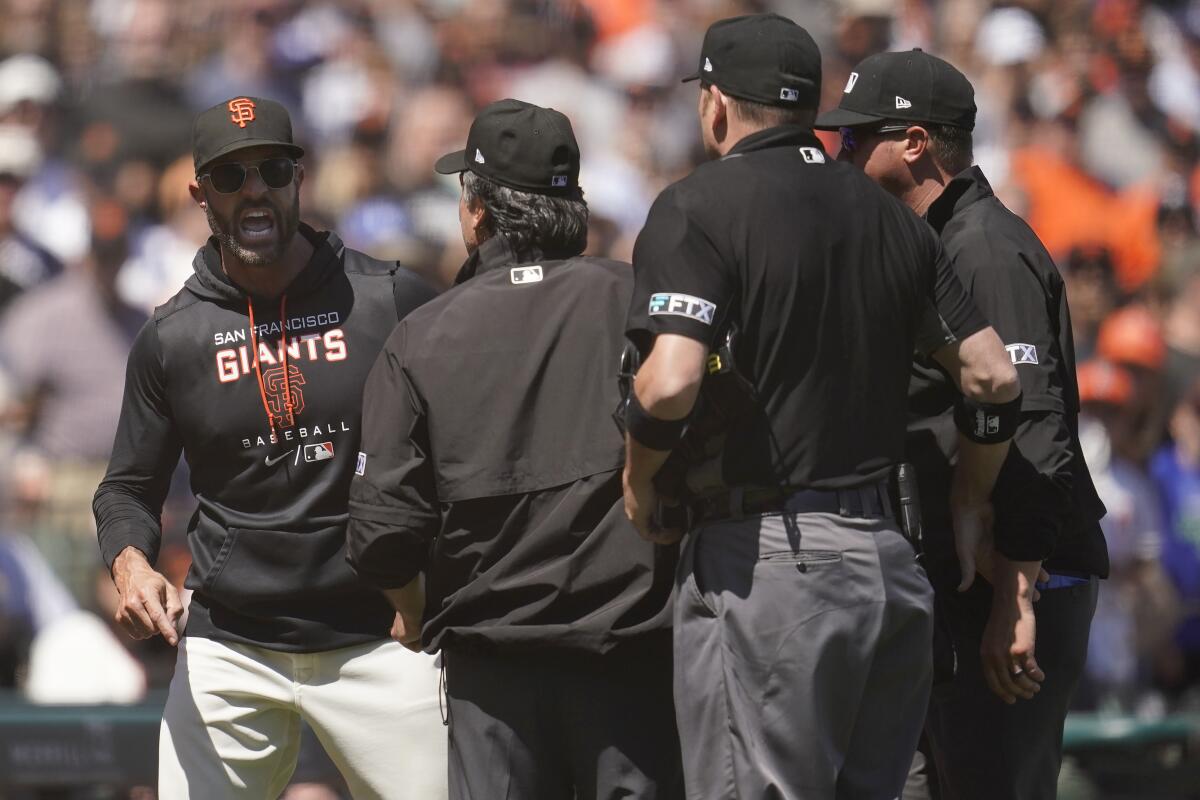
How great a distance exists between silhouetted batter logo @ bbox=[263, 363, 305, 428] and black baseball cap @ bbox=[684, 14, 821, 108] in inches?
54.4

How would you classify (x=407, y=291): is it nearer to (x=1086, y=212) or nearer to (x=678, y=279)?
(x=678, y=279)

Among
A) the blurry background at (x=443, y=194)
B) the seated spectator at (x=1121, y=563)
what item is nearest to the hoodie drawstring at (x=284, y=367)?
the blurry background at (x=443, y=194)

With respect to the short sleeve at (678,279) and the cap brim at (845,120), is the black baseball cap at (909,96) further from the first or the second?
the short sleeve at (678,279)

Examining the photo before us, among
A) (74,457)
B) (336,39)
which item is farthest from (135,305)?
(336,39)

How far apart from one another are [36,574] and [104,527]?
3346 mm

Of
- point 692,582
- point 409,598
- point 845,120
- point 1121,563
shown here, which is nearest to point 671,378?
point 692,582

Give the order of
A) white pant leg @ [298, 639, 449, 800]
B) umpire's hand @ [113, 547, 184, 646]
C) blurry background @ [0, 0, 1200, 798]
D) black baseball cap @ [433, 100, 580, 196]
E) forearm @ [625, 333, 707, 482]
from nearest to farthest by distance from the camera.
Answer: forearm @ [625, 333, 707, 482] → black baseball cap @ [433, 100, 580, 196] → umpire's hand @ [113, 547, 184, 646] → white pant leg @ [298, 639, 449, 800] → blurry background @ [0, 0, 1200, 798]

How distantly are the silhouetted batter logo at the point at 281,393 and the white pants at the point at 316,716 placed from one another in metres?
0.58

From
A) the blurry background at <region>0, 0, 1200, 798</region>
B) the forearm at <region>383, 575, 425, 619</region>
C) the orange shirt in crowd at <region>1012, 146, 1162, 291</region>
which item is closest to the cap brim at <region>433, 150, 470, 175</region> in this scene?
the forearm at <region>383, 575, 425, 619</region>

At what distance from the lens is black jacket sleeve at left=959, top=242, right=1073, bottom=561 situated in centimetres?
416

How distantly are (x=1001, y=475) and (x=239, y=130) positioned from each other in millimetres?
2029

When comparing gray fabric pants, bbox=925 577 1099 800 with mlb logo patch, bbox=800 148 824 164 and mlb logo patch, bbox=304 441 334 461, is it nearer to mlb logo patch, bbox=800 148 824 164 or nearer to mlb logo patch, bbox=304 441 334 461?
mlb logo patch, bbox=800 148 824 164

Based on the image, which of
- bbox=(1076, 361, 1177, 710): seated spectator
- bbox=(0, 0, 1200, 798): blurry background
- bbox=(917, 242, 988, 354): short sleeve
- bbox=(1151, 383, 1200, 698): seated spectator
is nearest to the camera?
bbox=(917, 242, 988, 354): short sleeve

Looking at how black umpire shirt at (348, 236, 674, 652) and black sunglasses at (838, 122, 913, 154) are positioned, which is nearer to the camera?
black umpire shirt at (348, 236, 674, 652)
